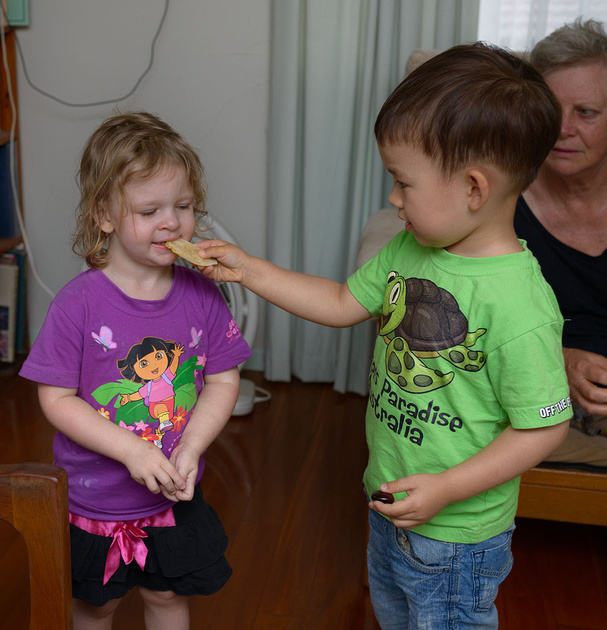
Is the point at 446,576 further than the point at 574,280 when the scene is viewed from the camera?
No

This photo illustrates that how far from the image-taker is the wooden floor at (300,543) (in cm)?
171

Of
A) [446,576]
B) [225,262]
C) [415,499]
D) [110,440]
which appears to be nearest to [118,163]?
[225,262]

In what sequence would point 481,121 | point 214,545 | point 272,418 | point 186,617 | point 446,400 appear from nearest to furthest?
point 481,121 < point 446,400 < point 214,545 < point 186,617 < point 272,418

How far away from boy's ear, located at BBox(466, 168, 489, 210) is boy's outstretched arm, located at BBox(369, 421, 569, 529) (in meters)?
0.29

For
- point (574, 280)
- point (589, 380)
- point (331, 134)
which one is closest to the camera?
point (589, 380)

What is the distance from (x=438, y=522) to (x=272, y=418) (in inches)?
61.3

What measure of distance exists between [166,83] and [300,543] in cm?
163

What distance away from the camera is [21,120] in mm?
2736

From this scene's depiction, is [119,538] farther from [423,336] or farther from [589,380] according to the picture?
[589,380]

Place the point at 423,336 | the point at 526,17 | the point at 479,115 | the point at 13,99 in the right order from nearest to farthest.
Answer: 1. the point at 479,115
2. the point at 423,336
3. the point at 526,17
4. the point at 13,99

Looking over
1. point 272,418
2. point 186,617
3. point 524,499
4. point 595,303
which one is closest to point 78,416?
point 186,617

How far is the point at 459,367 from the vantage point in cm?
98

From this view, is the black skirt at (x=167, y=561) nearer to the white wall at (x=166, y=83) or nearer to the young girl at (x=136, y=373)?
the young girl at (x=136, y=373)

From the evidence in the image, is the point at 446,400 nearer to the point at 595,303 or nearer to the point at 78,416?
the point at 78,416
